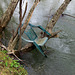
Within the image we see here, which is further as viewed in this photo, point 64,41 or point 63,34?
point 63,34

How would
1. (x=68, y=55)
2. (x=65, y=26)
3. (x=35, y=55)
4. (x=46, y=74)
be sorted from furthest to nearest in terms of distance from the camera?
(x=65, y=26) → (x=68, y=55) → (x=35, y=55) → (x=46, y=74)

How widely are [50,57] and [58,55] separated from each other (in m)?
0.45

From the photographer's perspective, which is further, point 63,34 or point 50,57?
point 63,34

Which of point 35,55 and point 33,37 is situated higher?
point 33,37

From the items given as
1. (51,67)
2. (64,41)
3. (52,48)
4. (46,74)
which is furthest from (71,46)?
(46,74)

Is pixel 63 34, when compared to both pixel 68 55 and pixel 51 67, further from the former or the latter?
pixel 51 67

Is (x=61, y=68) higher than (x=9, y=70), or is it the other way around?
(x=9, y=70)

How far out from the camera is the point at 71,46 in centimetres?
493

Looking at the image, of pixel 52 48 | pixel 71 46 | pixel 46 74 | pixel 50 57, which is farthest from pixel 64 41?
pixel 46 74

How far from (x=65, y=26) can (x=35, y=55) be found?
4.20 meters

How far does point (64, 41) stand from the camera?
529 centimetres

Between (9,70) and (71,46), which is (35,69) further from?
(71,46)

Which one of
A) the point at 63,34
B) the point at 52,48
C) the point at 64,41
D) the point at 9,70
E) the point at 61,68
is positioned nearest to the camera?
the point at 9,70

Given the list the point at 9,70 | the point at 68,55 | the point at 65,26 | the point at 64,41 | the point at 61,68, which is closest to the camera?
the point at 9,70
